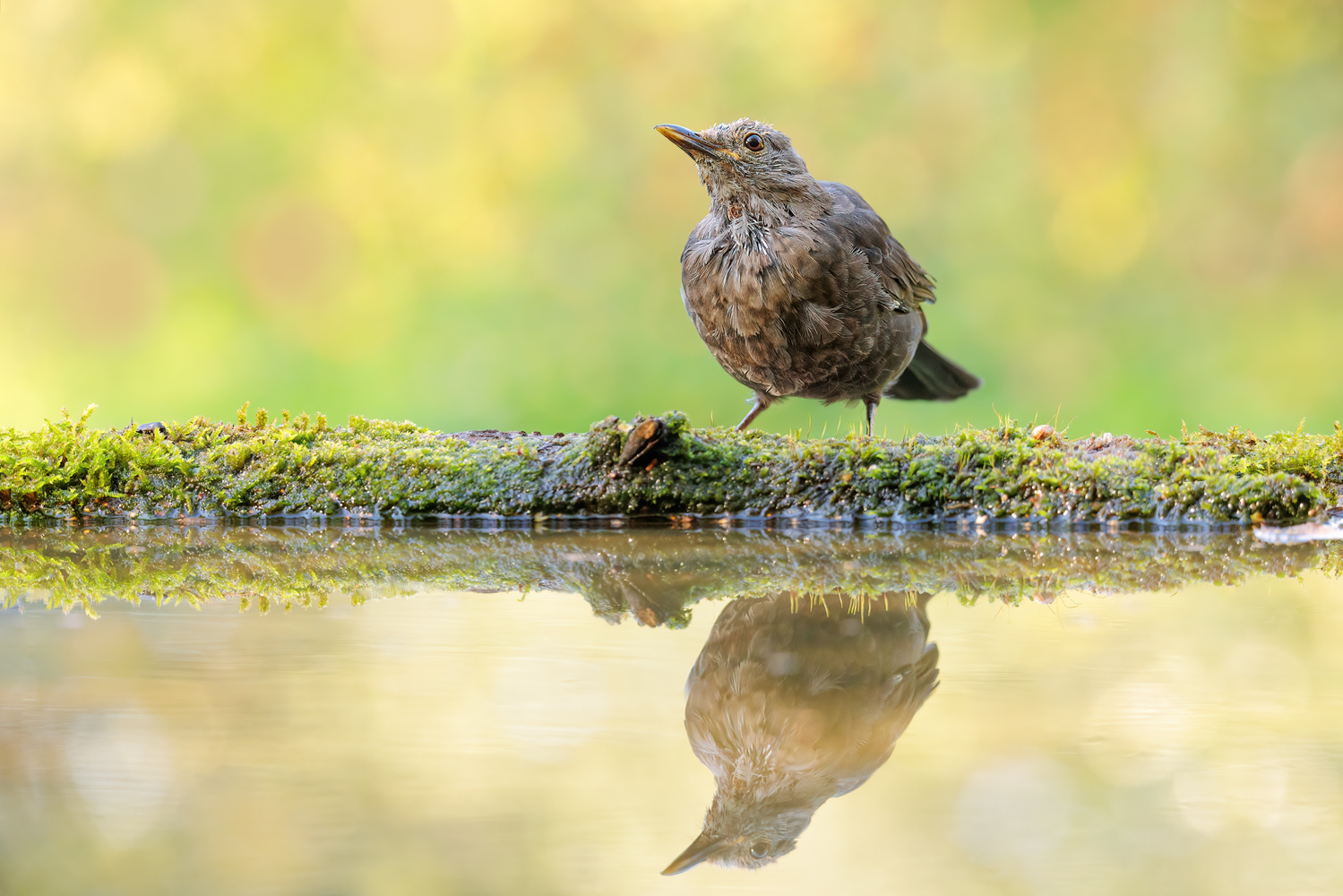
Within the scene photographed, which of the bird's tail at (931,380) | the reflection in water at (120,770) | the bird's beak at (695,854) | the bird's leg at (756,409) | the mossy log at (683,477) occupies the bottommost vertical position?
the bird's beak at (695,854)

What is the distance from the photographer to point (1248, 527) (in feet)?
11.2

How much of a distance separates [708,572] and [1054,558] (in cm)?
95

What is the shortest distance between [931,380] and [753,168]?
1572 mm

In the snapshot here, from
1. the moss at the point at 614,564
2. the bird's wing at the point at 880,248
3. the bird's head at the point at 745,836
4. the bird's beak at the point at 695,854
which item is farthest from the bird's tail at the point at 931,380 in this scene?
the bird's beak at the point at 695,854

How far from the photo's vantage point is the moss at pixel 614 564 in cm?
261

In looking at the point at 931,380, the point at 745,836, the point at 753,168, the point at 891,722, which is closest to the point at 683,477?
the point at 753,168

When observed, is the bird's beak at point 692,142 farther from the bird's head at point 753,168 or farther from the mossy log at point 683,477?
the mossy log at point 683,477

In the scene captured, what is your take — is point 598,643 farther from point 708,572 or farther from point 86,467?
point 86,467

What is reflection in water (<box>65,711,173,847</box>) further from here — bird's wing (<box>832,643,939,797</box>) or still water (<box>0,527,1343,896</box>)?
bird's wing (<box>832,643,939,797</box>)

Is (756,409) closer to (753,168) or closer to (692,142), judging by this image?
(753,168)

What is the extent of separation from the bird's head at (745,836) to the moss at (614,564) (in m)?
0.90

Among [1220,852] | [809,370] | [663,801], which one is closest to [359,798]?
[663,801]

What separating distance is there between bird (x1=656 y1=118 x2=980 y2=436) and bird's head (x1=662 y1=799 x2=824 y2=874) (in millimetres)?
2634

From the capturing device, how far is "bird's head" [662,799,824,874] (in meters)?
1.27
